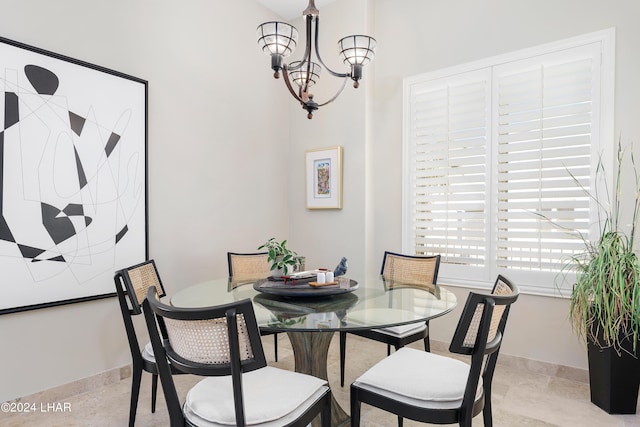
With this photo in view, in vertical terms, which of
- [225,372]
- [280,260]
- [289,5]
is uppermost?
[289,5]

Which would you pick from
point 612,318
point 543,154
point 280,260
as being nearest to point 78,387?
point 280,260

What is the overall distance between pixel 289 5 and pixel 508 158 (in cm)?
261

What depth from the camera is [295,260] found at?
7.77 feet

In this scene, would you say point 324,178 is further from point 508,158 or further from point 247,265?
point 508,158

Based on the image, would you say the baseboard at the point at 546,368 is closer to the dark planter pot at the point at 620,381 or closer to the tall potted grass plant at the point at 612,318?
the tall potted grass plant at the point at 612,318

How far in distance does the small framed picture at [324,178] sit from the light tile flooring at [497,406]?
5.28 ft

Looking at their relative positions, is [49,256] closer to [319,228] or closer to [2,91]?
[2,91]

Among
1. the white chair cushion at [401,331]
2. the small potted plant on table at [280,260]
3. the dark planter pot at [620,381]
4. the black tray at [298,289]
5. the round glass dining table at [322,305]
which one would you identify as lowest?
the dark planter pot at [620,381]

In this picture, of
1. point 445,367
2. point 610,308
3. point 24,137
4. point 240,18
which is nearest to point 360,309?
point 445,367

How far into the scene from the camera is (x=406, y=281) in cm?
255

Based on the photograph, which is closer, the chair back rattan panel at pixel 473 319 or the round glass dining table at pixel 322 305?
the chair back rattan panel at pixel 473 319

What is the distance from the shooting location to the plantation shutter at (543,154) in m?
2.75

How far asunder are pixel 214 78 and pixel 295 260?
6.60ft

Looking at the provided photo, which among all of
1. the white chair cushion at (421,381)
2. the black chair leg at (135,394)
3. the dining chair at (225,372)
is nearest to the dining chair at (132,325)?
the black chair leg at (135,394)
